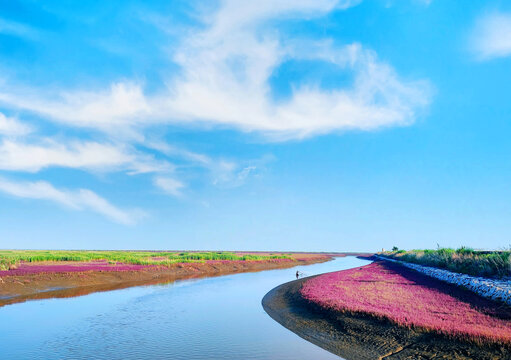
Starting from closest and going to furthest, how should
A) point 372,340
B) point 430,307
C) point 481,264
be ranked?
point 372,340
point 430,307
point 481,264

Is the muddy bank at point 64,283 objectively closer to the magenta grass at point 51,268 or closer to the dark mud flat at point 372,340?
the magenta grass at point 51,268

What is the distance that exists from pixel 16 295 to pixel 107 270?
17.3m

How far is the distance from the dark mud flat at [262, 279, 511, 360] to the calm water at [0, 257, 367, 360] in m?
1.11

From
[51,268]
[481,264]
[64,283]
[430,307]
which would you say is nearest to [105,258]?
[51,268]

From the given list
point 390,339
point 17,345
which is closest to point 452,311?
point 390,339

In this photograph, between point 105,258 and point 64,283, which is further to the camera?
point 105,258

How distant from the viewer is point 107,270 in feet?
152

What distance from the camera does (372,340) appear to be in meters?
15.0

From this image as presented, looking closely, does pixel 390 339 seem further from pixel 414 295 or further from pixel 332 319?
pixel 414 295

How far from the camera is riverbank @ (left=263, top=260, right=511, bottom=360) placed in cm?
1229

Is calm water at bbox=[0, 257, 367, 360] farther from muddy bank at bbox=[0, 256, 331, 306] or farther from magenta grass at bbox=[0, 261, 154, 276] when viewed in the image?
magenta grass at bbox=[0, 261, 154, 276]

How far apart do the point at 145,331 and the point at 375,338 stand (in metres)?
11.6

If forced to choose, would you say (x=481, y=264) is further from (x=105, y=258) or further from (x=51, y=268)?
(x=105, y=258)

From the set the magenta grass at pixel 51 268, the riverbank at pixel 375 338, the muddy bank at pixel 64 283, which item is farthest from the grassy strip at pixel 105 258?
the riverbank at pixel 375 338
